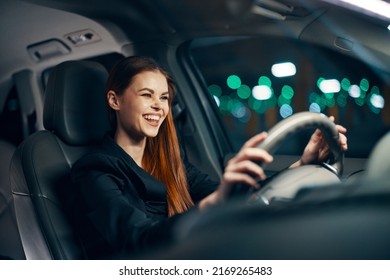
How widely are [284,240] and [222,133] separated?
1.07 m

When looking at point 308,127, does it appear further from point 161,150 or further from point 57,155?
point 57,155

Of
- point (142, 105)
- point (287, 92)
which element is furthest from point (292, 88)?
point (142, 105)

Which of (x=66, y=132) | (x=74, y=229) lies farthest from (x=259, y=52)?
(x=74, y=229)

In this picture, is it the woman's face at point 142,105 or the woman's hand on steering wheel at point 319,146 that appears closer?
the woman's hand on steering wheel at point 319,146

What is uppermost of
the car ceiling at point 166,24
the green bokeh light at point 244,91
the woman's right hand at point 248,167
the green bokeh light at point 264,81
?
the car ceiling at point 166,24

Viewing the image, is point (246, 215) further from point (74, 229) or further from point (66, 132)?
point (66, 132)

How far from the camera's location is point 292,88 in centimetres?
144

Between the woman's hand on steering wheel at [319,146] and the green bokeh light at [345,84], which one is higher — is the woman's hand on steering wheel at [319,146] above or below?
below

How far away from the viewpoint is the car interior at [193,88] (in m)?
1.25

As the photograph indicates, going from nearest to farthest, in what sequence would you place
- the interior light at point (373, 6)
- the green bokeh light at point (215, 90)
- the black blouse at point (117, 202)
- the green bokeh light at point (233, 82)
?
the black blouse at point (117, 202), the interior light at point (373, 6), the green bokeh light at point (233, 82), the green bokeh light at point (215, 90)

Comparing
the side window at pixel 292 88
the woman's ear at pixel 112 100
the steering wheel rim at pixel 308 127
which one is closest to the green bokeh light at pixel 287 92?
the side window at pixel 292 88

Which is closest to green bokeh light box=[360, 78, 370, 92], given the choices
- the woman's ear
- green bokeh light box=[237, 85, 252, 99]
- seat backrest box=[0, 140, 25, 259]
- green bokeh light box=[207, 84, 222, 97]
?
green bokeh light box=[237, 85, 252, 99]

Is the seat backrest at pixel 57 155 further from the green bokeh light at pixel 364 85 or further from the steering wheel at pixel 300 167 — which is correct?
the green bokeh light at pixel 364 85

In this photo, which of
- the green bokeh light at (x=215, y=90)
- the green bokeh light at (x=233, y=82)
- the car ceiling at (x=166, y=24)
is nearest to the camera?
the car ceiling at (x=166, y=24)
